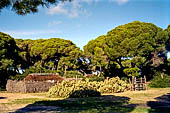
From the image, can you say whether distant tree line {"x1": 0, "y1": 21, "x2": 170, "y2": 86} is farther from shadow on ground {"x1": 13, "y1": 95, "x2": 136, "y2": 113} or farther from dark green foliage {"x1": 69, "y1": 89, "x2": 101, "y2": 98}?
shadow on ground {"x1": 13, "y1": 95, "x2": 136, "y2": 113}

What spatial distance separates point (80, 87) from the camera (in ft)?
56.9

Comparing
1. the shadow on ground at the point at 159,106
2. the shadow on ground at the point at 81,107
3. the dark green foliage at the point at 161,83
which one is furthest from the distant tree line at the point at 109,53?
the shadow on ground at the point at 81,107

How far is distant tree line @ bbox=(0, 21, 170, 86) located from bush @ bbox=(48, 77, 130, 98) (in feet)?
10.8

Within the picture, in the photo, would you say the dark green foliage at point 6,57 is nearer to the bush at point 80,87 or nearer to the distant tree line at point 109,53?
the distant tree line at point 109,53

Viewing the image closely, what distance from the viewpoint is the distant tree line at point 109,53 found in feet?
80.1

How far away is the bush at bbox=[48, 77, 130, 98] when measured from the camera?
1677 cm

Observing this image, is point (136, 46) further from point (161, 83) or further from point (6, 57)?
point (6, 57)

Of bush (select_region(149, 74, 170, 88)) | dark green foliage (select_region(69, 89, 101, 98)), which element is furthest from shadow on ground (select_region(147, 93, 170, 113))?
bush (select_region(149, 74, 170, 88))

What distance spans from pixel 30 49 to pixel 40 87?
17338 mm

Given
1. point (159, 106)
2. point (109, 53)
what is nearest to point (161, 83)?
point (109, 53)

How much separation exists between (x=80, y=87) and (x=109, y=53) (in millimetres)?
10419

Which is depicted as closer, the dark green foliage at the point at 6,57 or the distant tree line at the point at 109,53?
the distant tree line at the point at 109,53

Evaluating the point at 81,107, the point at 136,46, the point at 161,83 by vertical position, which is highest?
the point at 136,46

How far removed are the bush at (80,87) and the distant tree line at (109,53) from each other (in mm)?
3297
